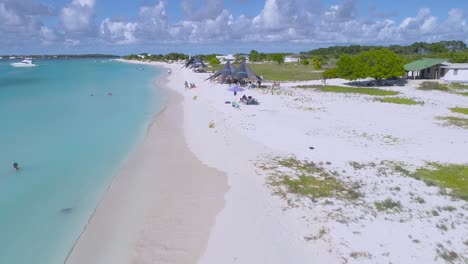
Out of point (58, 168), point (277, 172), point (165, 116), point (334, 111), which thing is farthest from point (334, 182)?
point (165, 116)

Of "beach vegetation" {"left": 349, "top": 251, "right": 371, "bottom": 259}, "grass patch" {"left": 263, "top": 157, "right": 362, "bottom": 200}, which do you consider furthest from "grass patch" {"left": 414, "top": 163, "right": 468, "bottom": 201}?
"beach vegetation" {"left": 349, "top": 251, "right": 371, "bottom": 259}

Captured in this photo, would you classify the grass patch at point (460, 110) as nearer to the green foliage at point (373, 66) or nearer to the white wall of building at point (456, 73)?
the green foliage at point (373, 66)

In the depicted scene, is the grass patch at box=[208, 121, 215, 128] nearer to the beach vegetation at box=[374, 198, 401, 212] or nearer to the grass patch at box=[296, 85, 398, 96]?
the beach vegetation at box=[374, 198, 401, 212]

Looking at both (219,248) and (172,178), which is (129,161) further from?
(219,248)

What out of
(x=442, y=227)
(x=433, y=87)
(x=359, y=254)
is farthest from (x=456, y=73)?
(x=359, y=254)

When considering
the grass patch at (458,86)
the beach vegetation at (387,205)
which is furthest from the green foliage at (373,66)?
the beach vegetation at (387,205)

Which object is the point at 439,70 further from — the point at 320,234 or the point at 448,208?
the point at 320,234

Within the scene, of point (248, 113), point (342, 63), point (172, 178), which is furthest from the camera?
point (342, 63)
